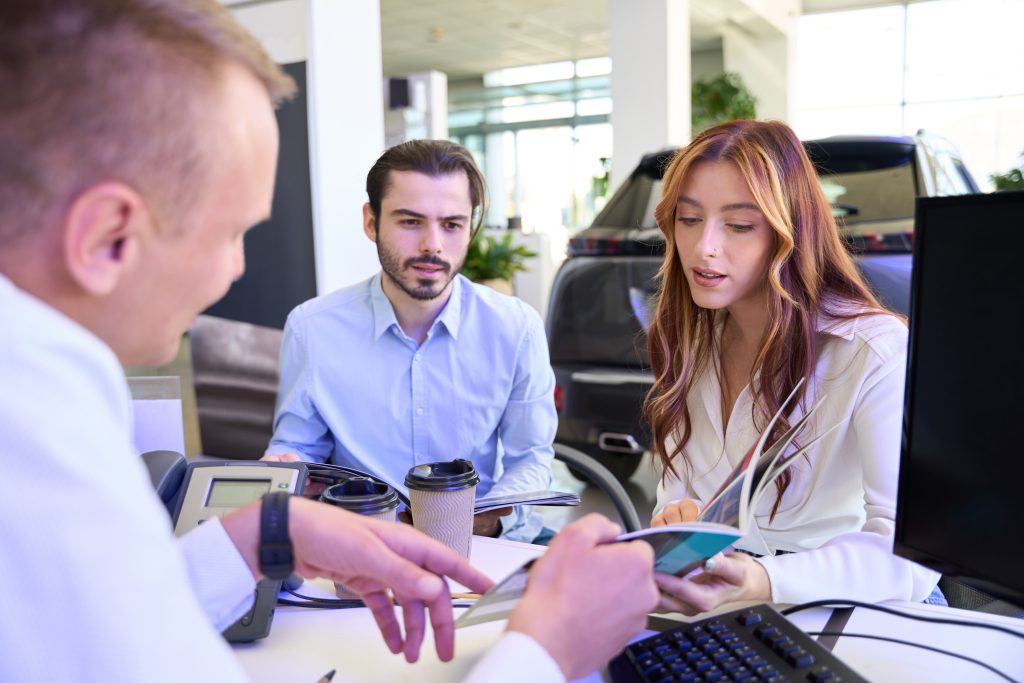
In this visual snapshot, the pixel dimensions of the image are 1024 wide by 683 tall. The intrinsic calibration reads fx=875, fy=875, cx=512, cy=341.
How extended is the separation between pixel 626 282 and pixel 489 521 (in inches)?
65.3

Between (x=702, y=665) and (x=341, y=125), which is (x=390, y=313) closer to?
(x=702, y=665)

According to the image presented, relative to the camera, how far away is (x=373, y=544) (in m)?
0.88

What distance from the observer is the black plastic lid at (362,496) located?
112cm

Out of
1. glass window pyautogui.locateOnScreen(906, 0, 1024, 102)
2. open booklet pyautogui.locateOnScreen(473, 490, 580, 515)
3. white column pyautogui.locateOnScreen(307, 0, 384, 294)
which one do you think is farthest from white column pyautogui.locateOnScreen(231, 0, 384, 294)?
glass window pyautogui.locateOnScreen(906, 0, 1024, 102)

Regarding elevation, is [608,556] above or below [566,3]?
below

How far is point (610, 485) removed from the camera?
5.61ft

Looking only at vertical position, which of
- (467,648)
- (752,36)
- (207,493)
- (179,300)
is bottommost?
(467,648)

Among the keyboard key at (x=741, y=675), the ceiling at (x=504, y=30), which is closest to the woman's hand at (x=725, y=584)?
the keyboard key at (x=741, y=675)

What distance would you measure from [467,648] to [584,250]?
2271 millimetres

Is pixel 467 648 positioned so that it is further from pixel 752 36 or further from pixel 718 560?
pixel 752 36

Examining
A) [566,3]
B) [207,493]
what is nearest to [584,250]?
[207,493]

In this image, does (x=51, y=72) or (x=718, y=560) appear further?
(x=718, y=560)

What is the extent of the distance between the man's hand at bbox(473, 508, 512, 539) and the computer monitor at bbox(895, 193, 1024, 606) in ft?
2.35

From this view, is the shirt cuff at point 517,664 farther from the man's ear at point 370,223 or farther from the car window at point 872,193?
the car window at point 872,193
